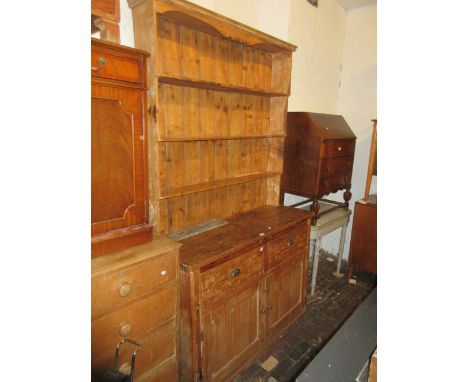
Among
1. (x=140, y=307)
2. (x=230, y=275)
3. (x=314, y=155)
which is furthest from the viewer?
(x=314, y=155)

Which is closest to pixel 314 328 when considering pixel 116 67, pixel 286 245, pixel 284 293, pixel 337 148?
pixel 284 293

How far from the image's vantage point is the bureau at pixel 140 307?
1.26 metres

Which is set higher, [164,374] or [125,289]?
[125,289]

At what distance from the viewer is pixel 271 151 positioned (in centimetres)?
259

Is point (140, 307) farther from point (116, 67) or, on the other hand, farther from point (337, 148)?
point (337, 148)

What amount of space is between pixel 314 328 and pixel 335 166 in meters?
1.46

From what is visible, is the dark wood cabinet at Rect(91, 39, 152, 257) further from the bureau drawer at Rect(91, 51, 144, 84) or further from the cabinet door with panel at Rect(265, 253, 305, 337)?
the cabinet door with panel at Rect(265, 253, 305, 337)

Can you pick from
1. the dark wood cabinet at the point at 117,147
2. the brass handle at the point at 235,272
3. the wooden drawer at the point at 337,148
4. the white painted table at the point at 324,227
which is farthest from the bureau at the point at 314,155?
the dark wood cabinet at the point at 117,147

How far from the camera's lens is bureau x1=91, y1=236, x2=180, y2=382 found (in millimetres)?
1265

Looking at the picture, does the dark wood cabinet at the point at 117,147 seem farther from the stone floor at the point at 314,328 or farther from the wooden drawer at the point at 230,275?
the stone floor at the point at 314,328

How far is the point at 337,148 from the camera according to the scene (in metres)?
2.77

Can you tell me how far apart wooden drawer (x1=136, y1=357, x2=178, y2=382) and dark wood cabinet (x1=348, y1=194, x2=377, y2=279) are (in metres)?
2.21

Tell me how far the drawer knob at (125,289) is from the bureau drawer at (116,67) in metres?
0.90
